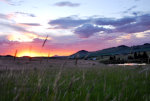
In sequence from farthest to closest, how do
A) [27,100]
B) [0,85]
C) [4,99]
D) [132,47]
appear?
[132,47]
[0,85]
[4,99]
[27,100]

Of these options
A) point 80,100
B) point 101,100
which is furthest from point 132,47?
point 80,100

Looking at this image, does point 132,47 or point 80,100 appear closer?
point 80,100

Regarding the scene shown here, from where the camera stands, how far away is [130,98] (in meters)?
3.06

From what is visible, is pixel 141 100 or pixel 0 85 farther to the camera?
pixel 0 85

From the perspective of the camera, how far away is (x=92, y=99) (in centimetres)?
312

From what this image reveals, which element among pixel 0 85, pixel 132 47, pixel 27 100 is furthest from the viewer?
pixel 132 47

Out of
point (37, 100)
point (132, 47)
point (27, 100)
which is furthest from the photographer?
point (132, 47)

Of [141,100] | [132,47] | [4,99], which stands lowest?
[141,100]

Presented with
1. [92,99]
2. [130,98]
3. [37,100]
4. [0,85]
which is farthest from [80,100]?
[0,85]

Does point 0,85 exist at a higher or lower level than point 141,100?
higher

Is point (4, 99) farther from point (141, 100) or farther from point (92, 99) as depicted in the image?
point (141, 100)

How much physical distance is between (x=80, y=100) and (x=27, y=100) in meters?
1.11

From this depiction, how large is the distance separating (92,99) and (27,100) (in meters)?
1.54

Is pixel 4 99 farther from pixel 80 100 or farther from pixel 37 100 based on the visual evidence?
pixel 80 100
